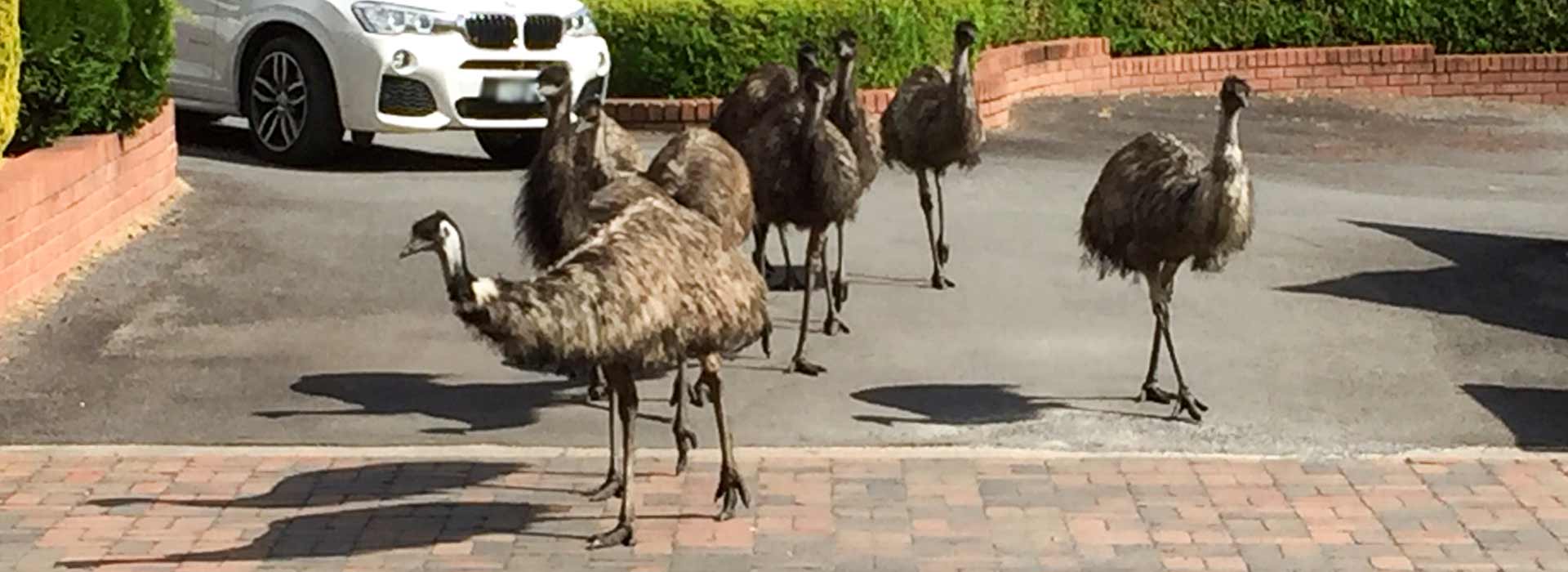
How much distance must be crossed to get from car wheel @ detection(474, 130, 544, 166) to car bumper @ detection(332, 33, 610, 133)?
0.78 meters

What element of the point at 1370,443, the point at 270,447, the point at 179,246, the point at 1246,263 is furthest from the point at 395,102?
the point at 1370,443

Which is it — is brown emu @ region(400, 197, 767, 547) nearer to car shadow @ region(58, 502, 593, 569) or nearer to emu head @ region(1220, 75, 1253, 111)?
car shadow @ region(58, 502, 593, 569)

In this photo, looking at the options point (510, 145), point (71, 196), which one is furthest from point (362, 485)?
point (510, 145)

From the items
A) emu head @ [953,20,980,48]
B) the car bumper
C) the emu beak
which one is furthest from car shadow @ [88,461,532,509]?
the car bumper

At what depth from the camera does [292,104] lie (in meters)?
16.5

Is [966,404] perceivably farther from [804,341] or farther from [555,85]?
[555,85]

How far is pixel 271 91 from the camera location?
16.7 m

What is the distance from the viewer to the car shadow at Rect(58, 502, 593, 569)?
8094 mm

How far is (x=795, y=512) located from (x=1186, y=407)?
7.53ft

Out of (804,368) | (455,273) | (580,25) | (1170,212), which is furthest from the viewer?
(580,25)

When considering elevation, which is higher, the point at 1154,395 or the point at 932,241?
the point at 932,241

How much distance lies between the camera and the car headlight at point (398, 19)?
16.2 meters

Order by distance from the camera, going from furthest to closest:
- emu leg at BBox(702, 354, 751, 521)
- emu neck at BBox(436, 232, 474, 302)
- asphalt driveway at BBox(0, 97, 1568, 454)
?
asphalt driveway at BBox(0, 97, 1568, 454)
emu leg at BBox(702, 354, 751, 521)
emu neck at BBox(436, 232, 474, 302)

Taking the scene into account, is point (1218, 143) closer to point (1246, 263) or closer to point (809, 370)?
point (809, 370)
